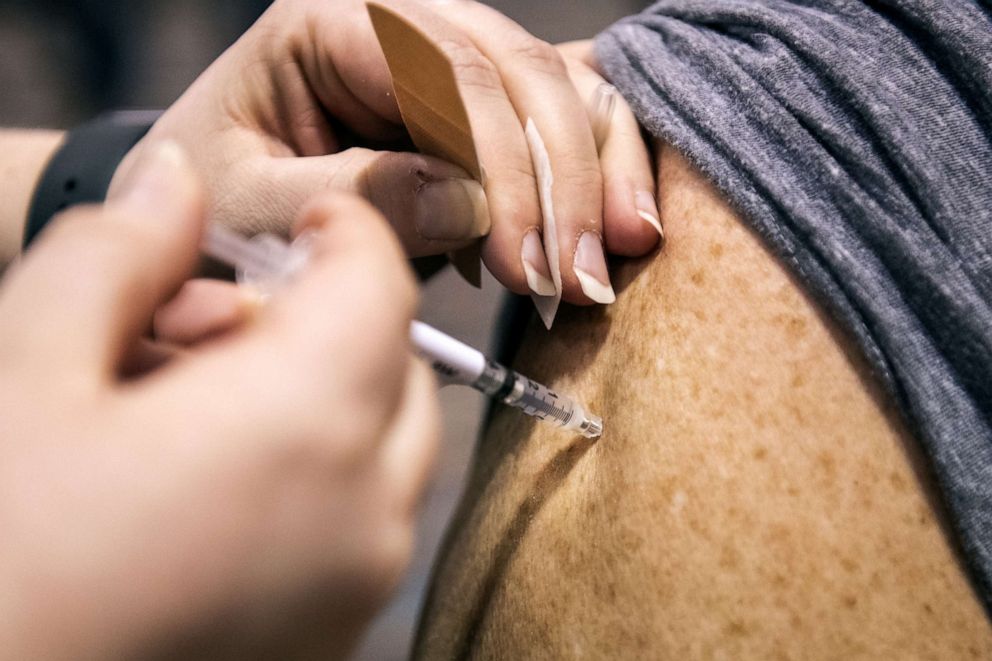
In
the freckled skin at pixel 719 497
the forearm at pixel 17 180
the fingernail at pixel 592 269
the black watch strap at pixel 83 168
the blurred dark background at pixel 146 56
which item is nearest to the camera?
the freckled skin at pixel 719 497

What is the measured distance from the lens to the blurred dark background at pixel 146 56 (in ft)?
6.16

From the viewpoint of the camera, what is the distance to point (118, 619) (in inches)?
12.8

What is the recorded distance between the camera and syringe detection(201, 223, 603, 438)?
1.60ft

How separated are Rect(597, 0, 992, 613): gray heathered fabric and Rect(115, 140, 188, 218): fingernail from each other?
0.43 m

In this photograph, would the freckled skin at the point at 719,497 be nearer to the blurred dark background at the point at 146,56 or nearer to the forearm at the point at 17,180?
the forearm at the point at 17,180

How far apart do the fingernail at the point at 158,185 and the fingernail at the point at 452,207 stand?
0.26m

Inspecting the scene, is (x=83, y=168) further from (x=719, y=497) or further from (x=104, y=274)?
(x=719, y=497)

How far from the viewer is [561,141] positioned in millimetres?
699

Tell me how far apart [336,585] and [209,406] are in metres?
0.12

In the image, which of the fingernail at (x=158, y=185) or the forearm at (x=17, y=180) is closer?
the fingernail at (x=158, y=185)

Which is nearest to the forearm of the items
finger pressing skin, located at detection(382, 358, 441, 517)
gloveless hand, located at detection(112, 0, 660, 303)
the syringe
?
gloveless hand, located at detection(112, 0, 660, 303)

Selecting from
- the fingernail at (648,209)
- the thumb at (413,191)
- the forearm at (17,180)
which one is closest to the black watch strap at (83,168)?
the forearm at (17,180)

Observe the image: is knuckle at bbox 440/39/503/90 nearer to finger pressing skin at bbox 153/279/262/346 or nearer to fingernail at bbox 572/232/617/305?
fingernail at bbox 572/232/617/305

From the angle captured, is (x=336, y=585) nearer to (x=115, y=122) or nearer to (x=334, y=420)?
(x=334, y=420)
